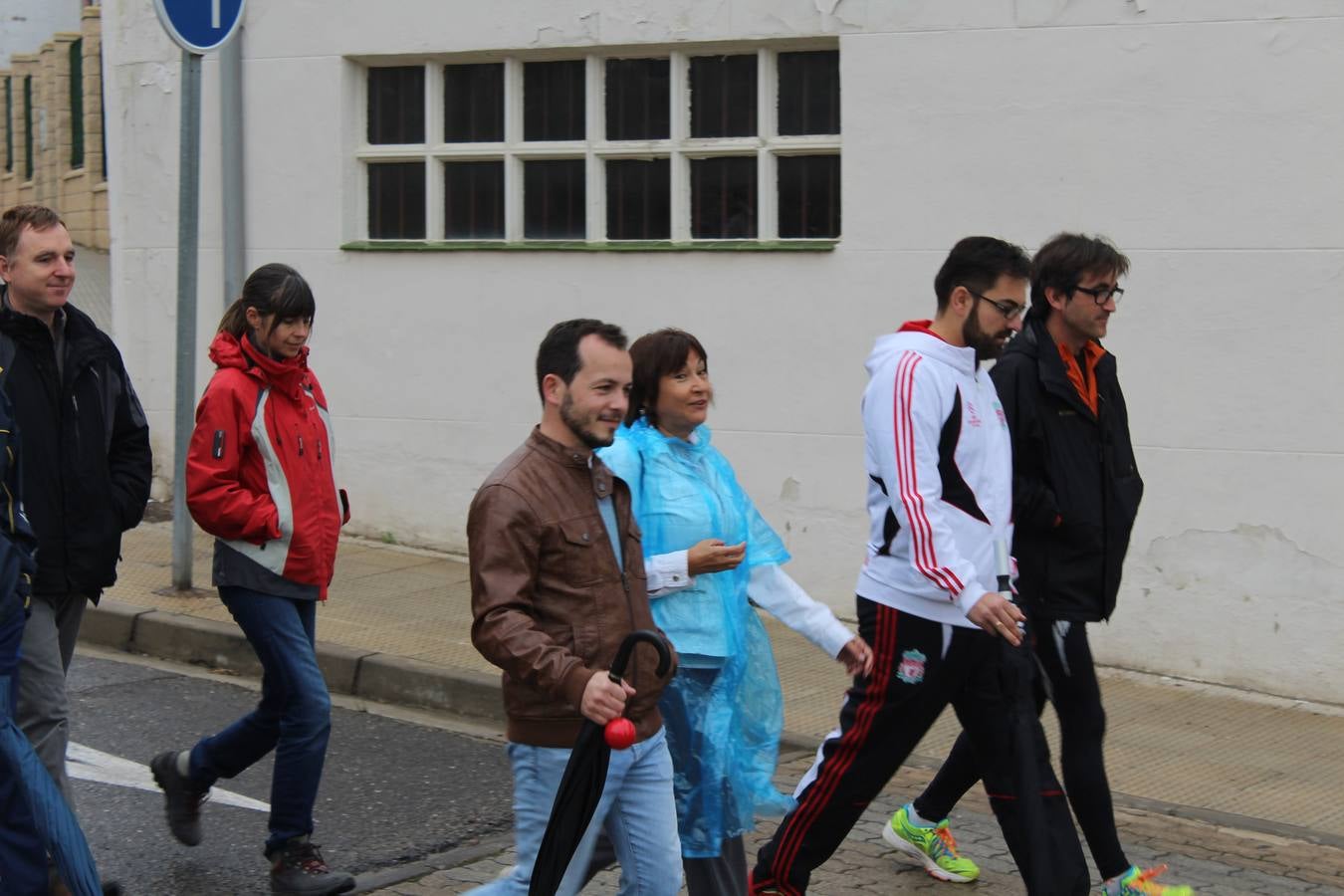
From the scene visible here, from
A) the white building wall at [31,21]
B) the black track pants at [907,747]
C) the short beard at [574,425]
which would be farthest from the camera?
the white building wall at [31,21]

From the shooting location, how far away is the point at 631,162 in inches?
374

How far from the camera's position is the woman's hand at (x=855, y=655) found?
4523 mm

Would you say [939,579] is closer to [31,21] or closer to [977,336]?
[977,336]

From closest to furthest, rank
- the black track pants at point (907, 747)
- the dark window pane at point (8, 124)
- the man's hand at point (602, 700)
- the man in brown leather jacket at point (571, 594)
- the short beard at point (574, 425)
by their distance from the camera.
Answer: the man's hand at point (602, 700), the man in brown leather jacket at point (571, 594), the short beard at point (574, 425), the black track pants at point (907, 747), the dark window pane at point (8, 124)

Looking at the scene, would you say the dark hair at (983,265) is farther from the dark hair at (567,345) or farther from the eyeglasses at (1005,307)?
the dark hair at (567,345)

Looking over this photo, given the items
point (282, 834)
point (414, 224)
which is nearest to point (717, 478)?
point (282, 834)

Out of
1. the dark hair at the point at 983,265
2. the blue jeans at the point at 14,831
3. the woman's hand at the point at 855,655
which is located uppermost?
the dark hair at the point at 983,265

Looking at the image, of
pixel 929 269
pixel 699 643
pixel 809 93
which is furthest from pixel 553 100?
pixel 699 643

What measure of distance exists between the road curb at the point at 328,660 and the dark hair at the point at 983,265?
333cm

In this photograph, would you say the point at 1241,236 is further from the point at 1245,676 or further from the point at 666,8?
the point at 666,8

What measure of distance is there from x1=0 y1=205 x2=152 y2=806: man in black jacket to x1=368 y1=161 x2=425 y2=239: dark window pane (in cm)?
528

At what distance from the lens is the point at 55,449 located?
4797mm

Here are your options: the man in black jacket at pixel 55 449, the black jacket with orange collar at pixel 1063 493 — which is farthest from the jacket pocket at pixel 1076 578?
the man in black jacket at pixel 55 449

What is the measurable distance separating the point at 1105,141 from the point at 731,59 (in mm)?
2130
